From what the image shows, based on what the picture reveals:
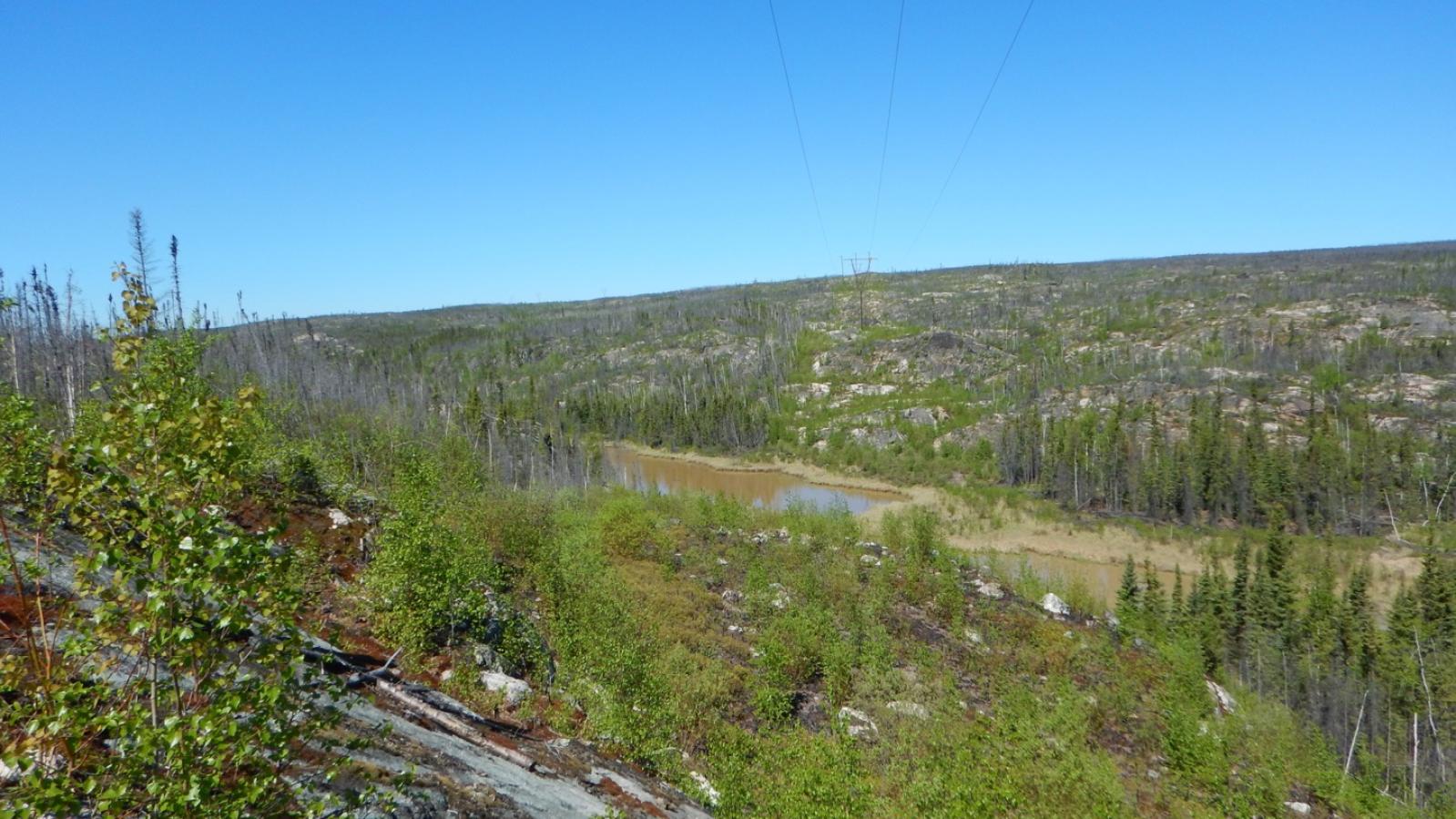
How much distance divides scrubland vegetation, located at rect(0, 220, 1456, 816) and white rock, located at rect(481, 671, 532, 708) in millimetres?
141

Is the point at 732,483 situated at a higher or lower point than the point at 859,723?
lower

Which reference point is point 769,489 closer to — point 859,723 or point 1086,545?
point 1086,545

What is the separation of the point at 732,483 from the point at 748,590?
55.3 meters

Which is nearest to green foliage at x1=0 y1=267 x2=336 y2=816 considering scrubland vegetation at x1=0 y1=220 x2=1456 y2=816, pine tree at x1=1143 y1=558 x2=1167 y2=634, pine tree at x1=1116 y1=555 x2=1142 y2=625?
scrubland vegetation at x1=0 y1=220 x2=1456 y2=816

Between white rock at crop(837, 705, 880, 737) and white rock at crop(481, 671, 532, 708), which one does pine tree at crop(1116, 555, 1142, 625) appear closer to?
white rock at crop(837, 705, 880, 737)

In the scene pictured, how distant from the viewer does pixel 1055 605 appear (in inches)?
1469

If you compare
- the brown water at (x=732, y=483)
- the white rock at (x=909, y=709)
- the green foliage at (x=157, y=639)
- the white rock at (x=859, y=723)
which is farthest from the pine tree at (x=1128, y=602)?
the green foliage at (x=157, y=639)

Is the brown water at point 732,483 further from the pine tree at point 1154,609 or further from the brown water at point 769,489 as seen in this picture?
the pine tree at point 1154,609

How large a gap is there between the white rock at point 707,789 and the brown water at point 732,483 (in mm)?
55661

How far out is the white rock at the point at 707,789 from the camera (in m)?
13.6

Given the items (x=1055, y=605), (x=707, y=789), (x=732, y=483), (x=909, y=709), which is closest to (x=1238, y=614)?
(x=1055, y=605)

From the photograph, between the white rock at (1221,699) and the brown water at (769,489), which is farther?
the brown water at (769,489)

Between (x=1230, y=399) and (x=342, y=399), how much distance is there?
103565mm

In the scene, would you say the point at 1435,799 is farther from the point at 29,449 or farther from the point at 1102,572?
the point at 29,449
